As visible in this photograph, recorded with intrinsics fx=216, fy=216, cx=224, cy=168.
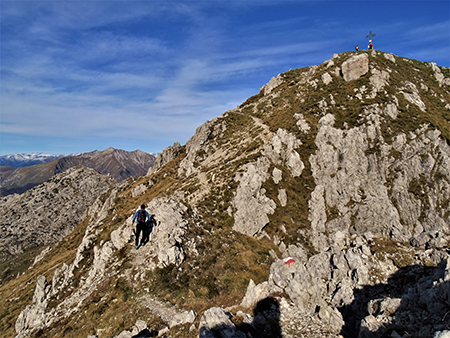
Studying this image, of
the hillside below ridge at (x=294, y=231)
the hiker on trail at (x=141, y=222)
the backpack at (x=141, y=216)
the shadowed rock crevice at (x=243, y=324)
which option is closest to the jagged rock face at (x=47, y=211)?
the hillside below ridge at (x=294, y=231)

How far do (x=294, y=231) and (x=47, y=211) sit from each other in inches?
6035

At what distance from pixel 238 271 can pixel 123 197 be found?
58902mm

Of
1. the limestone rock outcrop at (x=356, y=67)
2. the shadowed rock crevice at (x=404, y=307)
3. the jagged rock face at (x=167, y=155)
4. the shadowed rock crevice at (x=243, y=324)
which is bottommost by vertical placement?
the shadowed rock crevice at (x=243, y=324)

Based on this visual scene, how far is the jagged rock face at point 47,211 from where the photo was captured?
12038 centimetres

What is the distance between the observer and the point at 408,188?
163 feet

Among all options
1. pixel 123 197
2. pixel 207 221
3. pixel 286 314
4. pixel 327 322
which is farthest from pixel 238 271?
Result: pixel 123 197

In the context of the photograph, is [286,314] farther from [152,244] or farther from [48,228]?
[48,228]

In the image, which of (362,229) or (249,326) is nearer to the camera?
(249,326)

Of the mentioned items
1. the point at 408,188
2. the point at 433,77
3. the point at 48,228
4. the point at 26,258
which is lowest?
the point at 26,258

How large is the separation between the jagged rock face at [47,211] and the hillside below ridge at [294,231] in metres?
71.0

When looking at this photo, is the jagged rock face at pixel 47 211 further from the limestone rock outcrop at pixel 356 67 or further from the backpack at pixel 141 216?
the limestone rock outcrop at pixel 356 67

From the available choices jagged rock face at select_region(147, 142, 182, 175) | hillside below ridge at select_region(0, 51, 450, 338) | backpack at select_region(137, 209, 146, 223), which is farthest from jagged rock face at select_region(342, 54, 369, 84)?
backpack at select_region(137, 209, 146, 223)

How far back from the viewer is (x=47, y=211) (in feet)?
437

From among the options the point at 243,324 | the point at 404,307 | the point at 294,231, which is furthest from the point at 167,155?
the point at 404,307
